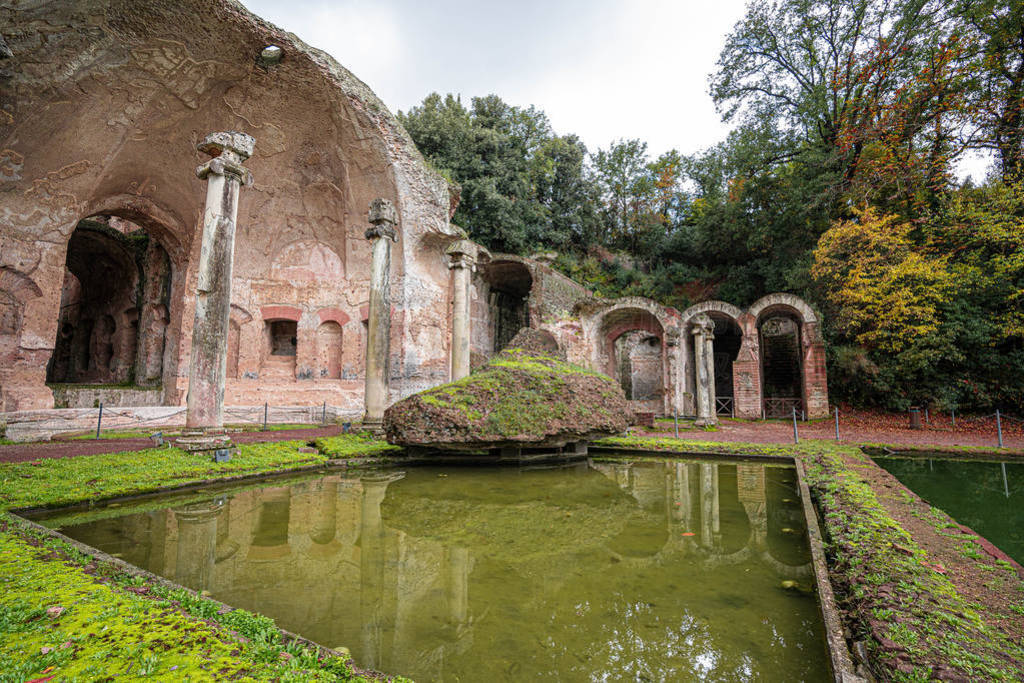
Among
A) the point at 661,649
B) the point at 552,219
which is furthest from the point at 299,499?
the point at 552,219

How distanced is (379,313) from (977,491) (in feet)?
32.3

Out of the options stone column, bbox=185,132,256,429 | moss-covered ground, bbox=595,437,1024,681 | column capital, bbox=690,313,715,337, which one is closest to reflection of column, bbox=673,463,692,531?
moss-covered ground, bbox=595,437,1024,681

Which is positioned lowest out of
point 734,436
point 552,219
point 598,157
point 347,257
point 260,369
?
point 734,436

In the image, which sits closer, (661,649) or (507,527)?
(661,649)

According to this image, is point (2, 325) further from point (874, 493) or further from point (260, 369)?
point (874, 493)

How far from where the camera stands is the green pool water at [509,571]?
2215 mm

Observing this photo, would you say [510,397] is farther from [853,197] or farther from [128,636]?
[853,197]

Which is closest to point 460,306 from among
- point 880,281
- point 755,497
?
point 755,497

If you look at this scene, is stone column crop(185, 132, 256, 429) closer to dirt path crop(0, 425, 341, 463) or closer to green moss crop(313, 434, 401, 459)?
dirt path crop(0, 425, 341, 463)

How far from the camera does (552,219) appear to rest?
27938 millimetres

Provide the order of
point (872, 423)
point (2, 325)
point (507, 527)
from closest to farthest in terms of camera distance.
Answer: point (507, 527)
point (2, 325)
point (872, 423)

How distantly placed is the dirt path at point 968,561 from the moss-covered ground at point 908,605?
2cm

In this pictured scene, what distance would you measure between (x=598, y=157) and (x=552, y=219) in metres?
8.29

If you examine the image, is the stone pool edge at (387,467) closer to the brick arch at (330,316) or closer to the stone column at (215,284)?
the stone column at (215,284)
